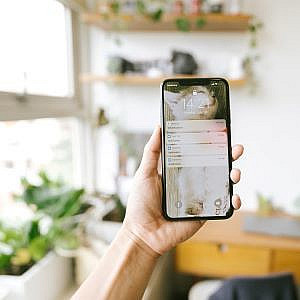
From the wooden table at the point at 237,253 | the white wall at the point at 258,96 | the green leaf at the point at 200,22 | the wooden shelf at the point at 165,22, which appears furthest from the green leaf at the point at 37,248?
the green leaf at the point at 200,22

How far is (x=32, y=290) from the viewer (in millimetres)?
981

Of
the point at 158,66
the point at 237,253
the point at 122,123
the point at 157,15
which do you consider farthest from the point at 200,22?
the point at 237,253

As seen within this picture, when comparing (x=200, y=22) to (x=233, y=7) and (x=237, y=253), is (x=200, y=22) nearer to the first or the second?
(x=233, y=7)

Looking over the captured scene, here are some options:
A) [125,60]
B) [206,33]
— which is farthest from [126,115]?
[206,33]

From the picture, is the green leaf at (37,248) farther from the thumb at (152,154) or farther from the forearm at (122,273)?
the thumb at (152,154)

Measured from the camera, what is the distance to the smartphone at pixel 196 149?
2.19 feet

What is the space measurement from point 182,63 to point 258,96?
18.0 inches

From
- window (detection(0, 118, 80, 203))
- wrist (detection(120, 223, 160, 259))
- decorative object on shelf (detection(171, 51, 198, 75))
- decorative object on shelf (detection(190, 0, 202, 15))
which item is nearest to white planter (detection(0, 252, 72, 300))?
window (detection(0, 118, 80, 203))

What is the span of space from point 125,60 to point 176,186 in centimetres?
116

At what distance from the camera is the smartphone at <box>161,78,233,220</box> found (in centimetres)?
67

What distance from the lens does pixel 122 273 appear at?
67 centimetres

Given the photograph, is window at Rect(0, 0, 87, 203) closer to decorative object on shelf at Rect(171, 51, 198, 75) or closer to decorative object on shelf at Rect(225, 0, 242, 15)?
decorative object on shelf at Rect(171, 51, 198, 75)

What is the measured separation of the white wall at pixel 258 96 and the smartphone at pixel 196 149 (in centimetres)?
115

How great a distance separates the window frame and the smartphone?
2.24 feet
